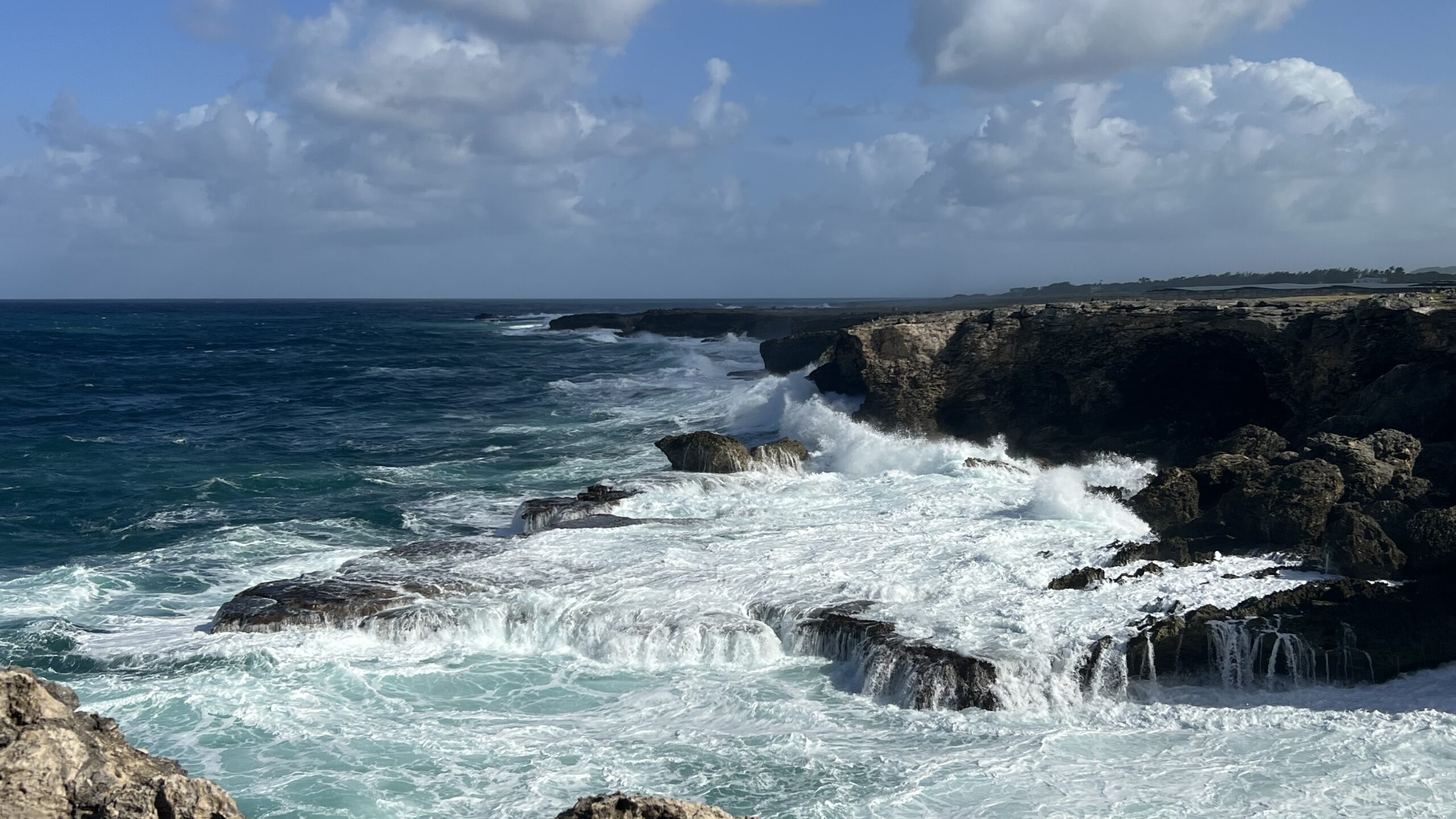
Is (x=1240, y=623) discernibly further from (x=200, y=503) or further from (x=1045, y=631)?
(x=200, y=503)

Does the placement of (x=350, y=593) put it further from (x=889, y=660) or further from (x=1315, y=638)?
(x=1315, y=638)

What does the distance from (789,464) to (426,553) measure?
8831 millimetres

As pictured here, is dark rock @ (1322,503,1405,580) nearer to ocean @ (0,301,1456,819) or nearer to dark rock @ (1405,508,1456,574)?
dark rock @ (1405,508,1456,574)

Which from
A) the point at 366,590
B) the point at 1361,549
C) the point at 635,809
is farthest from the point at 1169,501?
the point at 635,809

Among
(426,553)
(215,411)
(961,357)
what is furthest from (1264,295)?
(215,411)

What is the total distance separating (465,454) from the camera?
2678cm

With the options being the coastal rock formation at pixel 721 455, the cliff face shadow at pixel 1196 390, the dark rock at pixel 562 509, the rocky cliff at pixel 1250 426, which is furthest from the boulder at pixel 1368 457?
the dark rock at pixel 562 509

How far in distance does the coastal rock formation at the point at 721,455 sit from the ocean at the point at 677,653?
18.8 inches

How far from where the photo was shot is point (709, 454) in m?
21.0

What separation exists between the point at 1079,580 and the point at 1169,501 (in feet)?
10.4

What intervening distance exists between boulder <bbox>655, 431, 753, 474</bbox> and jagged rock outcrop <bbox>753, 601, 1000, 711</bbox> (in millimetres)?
8524

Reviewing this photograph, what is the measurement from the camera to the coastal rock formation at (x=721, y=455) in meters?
20.9

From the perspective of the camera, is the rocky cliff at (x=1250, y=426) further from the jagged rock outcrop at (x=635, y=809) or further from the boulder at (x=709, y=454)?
the jagged rock outcrop at (x=635, y=809)

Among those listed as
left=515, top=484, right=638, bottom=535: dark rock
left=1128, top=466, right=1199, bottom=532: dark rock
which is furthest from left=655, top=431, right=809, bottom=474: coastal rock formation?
left=1128, top=466, right=1199, bottom=532: dark rock
